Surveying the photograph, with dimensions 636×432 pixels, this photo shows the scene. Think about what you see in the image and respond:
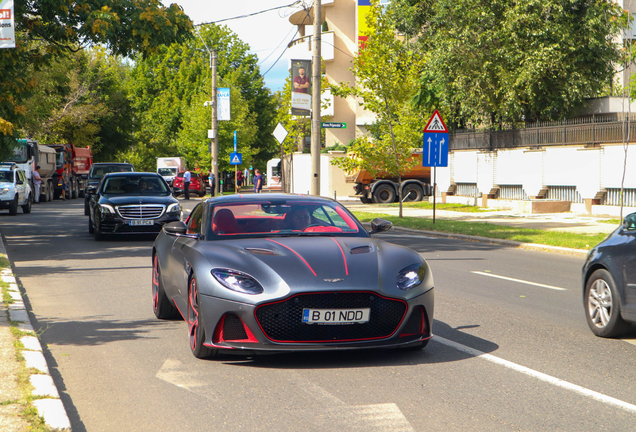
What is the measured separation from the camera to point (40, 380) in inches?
204

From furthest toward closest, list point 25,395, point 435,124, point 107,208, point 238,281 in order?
1. point 435,124
2. point 107,208
3. point 238,281
4. point 25,395

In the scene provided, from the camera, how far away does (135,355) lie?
6.43m

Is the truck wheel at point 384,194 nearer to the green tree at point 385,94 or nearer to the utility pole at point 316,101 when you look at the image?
the green tree at point 385,94

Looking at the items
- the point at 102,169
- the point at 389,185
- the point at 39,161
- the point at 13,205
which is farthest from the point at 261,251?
the point at 39,161

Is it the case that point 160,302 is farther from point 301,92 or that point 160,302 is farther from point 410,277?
point 301,92

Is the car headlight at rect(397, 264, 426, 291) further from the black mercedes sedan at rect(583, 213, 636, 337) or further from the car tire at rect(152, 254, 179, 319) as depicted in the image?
the car tire at rect(152, 254, 179, 319)

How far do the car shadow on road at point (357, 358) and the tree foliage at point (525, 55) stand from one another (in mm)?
23145

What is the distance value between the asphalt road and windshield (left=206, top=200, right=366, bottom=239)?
113 cm

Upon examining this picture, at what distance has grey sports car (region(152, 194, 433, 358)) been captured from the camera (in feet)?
18.4

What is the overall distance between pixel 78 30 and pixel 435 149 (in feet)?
33.1

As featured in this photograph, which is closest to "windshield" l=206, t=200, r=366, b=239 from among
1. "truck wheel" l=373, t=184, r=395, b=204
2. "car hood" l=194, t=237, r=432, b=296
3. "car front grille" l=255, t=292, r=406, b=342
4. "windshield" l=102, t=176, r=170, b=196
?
"car hood" l=194, t=237, r=432, b=296

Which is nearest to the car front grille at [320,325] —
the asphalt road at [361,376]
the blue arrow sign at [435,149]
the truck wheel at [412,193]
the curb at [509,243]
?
the asphalt road at [361,376]

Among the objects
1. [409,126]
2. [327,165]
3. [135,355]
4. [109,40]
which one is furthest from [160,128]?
[135,355]

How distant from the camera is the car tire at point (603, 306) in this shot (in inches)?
272
